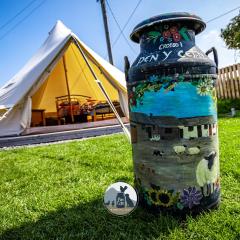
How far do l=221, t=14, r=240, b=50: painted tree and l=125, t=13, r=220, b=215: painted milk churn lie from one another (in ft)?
40.6

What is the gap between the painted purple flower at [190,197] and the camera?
194cm

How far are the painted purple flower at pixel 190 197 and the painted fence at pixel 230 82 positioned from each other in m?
9.10

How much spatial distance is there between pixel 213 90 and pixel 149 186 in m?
0.73

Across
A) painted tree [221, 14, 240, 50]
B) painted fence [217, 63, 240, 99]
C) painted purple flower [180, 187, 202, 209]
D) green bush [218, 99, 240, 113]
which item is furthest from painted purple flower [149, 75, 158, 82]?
painted tree [221, 14, 240, 50]

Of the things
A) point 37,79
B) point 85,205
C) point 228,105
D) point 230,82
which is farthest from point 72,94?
point 85,205

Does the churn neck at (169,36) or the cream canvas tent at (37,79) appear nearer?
the churn neck at (169,36)

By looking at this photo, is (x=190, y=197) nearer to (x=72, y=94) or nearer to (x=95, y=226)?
(x=95, y=226)

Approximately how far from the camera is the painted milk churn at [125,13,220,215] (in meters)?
1.90

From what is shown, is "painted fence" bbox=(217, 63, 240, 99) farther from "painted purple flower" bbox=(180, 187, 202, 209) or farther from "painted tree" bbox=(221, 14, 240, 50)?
"painted purple flower" bbox=(180, 187, 202, 209)

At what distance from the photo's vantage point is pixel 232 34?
13.8 m

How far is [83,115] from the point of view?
8.30 m

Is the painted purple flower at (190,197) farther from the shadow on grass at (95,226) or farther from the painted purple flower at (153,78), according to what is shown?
the painted purple flower at (153,78)

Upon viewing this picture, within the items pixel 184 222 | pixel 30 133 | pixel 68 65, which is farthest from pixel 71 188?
pixel 68 65

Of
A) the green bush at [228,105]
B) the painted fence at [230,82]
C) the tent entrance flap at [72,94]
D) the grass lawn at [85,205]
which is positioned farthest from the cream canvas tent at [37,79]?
the painted fence at [230,82]
